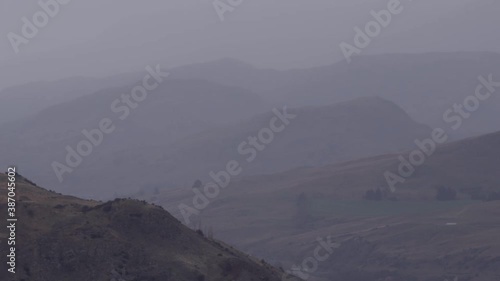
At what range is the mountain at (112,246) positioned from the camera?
5766 centimetres

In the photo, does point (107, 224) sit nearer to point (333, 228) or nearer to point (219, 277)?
point (219, 277)

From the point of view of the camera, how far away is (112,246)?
5981cm

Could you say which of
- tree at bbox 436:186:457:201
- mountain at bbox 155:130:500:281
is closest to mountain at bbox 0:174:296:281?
mountain at bbox 155:130:500:281

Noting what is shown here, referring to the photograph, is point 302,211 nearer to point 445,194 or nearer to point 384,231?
point 445,194

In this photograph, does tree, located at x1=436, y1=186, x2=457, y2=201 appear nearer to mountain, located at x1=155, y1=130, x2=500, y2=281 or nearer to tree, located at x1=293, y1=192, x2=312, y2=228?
mountain, located at x1=155, y1=130, x2=500, y2=281

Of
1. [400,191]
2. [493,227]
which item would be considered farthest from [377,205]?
[493,227]

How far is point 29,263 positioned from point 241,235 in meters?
121

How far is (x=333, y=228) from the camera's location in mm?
175000

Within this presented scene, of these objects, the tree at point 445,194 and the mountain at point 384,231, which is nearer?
the mountain at point 384,231

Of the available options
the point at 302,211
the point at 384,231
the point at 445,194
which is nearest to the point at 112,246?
the point at 384,231

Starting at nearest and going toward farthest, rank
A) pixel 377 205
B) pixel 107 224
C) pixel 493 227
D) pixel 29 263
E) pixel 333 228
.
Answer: pixel 29 263 < pixel 107 224 < pixel 493 227 < pixel 333 228 < pixel 377 205

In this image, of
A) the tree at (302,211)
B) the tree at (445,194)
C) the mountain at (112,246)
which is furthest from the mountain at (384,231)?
the mountain at (112,246)

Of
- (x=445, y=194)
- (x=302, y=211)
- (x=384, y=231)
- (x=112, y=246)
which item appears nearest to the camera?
(x=112, y=246)

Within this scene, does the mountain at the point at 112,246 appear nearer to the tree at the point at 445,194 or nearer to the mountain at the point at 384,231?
A: the mountain at the point at 384,231
